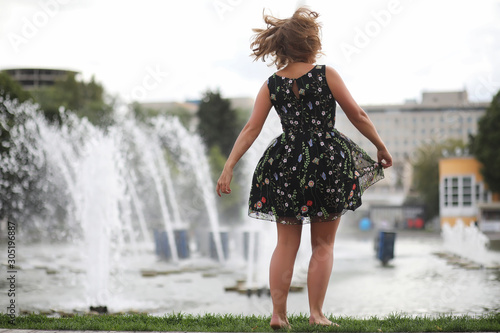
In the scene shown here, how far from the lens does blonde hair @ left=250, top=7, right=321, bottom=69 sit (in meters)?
4.31

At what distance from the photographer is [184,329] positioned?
4551 mm

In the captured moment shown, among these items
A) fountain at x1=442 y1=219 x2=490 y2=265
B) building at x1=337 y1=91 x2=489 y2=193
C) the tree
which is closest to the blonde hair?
fountain at x1=442 y1=219 x2=490 y2=265

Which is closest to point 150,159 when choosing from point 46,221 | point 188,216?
point 188,216

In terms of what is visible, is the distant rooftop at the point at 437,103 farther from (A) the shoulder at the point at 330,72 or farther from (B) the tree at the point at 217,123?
(A) the shoulder at the point at 330,72

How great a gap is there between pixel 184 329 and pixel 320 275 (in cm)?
97

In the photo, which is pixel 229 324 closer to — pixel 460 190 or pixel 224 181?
pixel 224 181

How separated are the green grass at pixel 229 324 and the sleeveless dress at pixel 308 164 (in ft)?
2.32

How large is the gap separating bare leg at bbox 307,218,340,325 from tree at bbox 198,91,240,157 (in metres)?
53.8

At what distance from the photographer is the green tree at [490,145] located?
41469 mm

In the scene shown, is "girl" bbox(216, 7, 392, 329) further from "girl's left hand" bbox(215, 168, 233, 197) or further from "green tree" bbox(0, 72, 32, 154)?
"green tree" bbox(0, 72, 32, 154)

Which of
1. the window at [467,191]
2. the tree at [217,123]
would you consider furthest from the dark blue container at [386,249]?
the tree at [217,123]

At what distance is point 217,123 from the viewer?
59031mm

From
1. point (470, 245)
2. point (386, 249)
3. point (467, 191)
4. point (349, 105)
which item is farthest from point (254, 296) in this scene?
point (467, 191)

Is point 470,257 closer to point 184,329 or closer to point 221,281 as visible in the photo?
point 221,281
